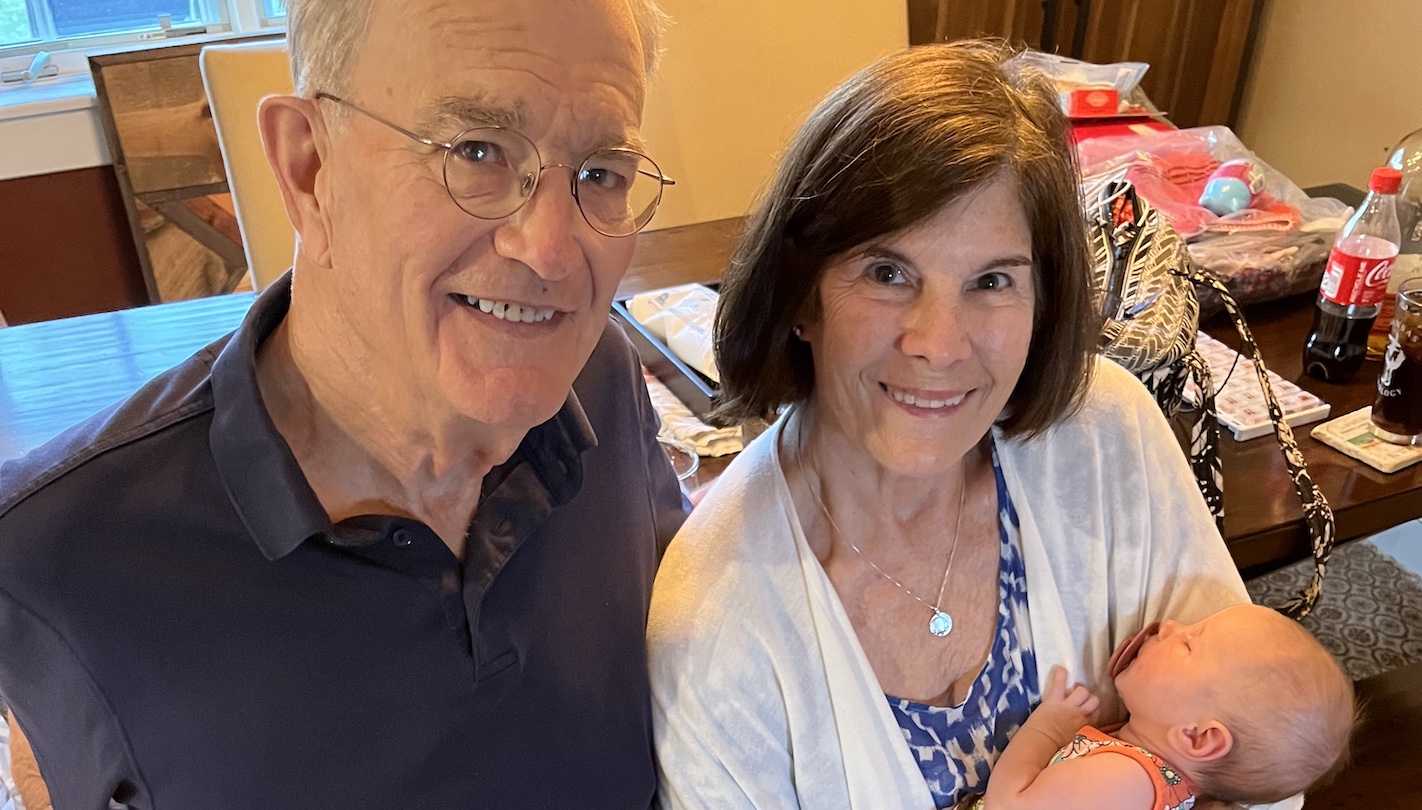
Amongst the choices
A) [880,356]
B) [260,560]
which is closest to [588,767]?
[260,560]

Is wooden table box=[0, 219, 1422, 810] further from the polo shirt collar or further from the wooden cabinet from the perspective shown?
the wooden cabinet

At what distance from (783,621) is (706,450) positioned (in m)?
0.48

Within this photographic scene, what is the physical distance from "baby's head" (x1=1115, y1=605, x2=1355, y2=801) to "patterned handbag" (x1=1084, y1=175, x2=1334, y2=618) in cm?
26

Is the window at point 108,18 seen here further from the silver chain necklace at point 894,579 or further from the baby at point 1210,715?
the baby at point 1210,715

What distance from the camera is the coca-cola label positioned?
1715 millimetres

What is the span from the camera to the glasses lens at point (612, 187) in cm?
78

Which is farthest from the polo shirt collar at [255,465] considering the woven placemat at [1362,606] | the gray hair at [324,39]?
the woven placemat at [1362,606]

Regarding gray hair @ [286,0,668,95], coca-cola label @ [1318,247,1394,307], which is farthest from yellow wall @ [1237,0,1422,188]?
gray hair @ [286,0,668,95]

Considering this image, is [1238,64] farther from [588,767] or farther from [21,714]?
[21,714]

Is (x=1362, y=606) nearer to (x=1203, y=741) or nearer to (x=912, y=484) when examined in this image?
(x=1203, y=741)

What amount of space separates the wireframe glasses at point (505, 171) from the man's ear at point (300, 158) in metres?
0.03

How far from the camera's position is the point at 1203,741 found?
1.25m

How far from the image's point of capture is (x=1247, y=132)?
4332 mm

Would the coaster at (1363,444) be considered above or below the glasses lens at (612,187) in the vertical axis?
below
